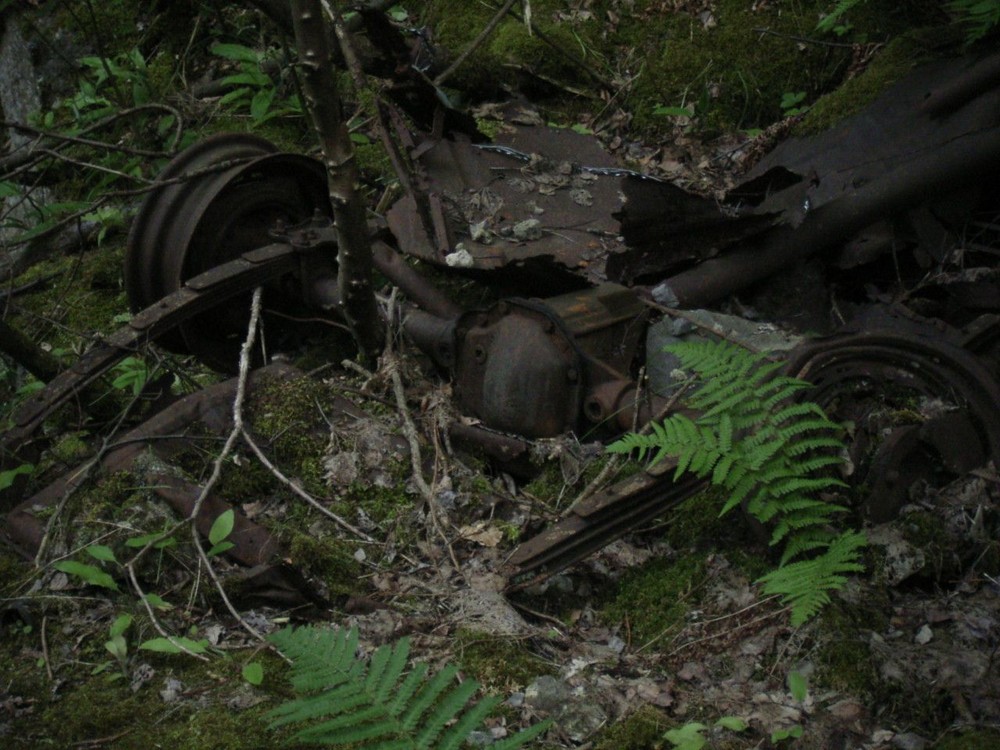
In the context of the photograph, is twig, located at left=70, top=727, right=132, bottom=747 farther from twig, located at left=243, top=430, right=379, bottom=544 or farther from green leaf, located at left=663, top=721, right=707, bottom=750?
green leaf, located at left=663, top=721, right=707, bottom=750

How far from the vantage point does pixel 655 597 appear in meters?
3.14

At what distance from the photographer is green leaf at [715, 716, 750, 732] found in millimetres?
2330

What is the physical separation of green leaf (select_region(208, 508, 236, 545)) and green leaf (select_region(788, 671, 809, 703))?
184cm

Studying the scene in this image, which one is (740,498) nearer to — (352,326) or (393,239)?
(352,326)

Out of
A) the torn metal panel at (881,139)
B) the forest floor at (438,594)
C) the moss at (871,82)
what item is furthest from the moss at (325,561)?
the moss at (871,82)

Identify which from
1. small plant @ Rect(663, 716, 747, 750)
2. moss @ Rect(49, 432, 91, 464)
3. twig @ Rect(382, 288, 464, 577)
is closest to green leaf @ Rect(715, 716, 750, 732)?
small plant @ Rect(663, 716, 747, 750)

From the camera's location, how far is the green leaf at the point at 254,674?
256 cm

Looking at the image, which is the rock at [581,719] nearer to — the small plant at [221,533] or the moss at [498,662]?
the moss at [498,662]

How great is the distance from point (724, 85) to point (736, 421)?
12.0 ft

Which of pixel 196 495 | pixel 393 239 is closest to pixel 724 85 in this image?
pixel 393 239

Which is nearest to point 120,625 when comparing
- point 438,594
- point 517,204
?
point 438,594

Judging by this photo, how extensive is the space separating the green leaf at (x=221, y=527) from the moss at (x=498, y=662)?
897 mm

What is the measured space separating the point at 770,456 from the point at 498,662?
3.41ft

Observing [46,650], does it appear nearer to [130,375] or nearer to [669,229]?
[130,375]
